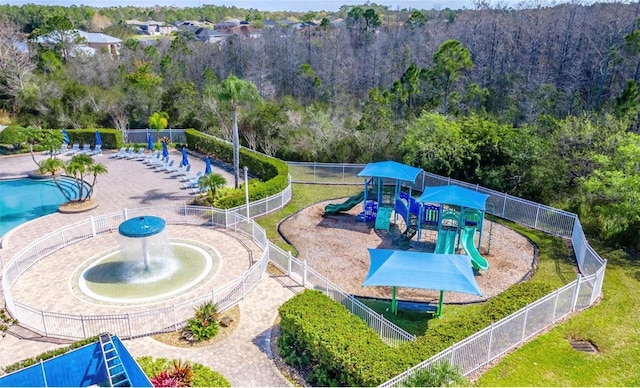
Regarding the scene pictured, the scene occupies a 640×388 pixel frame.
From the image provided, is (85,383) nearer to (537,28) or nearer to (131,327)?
(131,327)

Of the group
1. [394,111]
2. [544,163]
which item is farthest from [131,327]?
[394,111]

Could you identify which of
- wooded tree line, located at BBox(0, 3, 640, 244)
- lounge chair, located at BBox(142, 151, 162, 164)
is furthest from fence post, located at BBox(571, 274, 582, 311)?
lounge chair, located at BBox(142, 151, 162, 164)

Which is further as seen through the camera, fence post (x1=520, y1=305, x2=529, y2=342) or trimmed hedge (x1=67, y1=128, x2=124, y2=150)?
trimmed hedge (x1=67, y1=128, x2=124, y2=150)

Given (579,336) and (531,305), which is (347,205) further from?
(579,336)

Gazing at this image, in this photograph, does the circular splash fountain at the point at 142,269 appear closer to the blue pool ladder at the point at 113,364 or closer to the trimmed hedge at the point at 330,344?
the blue pool ladder at the point at 113,364

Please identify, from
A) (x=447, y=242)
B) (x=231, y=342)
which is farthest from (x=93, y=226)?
(x=447, y=242)

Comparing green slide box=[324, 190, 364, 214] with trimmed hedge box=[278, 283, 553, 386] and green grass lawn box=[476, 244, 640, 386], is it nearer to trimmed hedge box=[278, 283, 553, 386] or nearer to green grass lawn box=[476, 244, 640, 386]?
trimmed hedge box=[278, 283, 553, 386]

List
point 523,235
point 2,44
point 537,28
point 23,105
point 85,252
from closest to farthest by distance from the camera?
point 85,252, point 523,235, point 23,105, point 2,44, point 537,28
